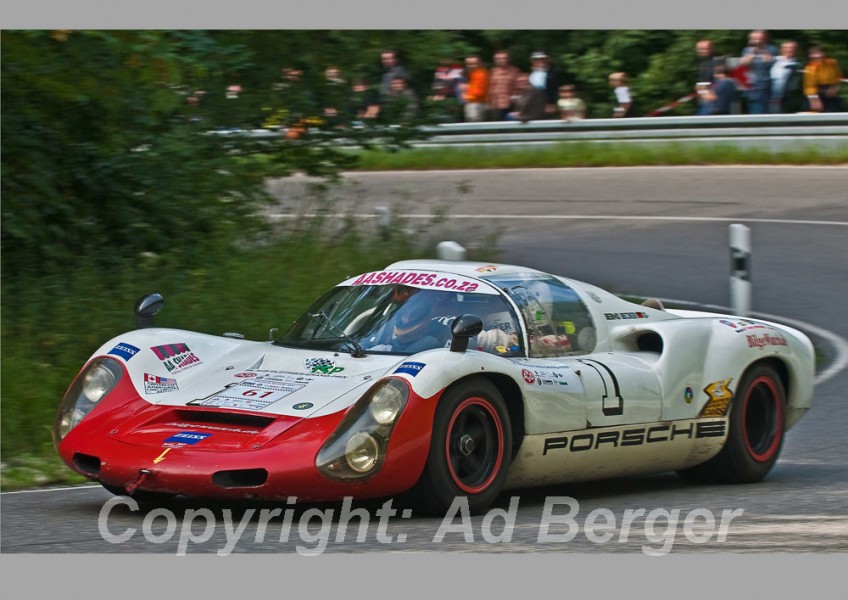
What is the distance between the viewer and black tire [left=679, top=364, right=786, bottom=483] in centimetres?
823

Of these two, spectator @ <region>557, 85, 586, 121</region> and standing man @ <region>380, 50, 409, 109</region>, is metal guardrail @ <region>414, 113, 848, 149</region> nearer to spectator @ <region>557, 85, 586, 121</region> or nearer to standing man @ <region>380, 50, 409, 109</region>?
spectator @ <region>557, 85, 586, 121</region>

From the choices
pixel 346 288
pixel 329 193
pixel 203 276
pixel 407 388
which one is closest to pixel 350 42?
pixel 329 193

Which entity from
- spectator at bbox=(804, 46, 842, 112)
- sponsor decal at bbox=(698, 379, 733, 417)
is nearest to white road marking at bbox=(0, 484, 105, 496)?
sponsor decal at bbox=(698, 379, 733, 417)

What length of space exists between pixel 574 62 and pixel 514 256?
8.61m

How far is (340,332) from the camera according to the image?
7.63 meters

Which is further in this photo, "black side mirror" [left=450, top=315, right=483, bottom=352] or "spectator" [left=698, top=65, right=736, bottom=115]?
"spectator" [left=698, top=65, right=736, bottom=115]

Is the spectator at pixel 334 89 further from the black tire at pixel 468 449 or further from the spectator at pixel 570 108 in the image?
the black tire at pixel 468 449

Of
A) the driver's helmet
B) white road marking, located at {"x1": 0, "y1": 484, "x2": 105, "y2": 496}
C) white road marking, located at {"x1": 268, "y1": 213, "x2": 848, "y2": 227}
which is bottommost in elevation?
white road marking, located at {"x1": 268, "y1": 213, "x2": 848, "y2": 227}

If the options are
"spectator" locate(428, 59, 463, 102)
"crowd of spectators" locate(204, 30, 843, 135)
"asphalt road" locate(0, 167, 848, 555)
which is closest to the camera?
"asphalt road" locate(0, 167, 848, 555)

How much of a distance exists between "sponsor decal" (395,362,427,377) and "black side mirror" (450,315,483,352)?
0.85 ft

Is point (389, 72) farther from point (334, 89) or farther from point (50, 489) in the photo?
point (50, 489)

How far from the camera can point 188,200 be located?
13.8 m

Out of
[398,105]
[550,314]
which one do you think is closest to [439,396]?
[550,314]

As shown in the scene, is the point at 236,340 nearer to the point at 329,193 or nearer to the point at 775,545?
the point at 775,545
